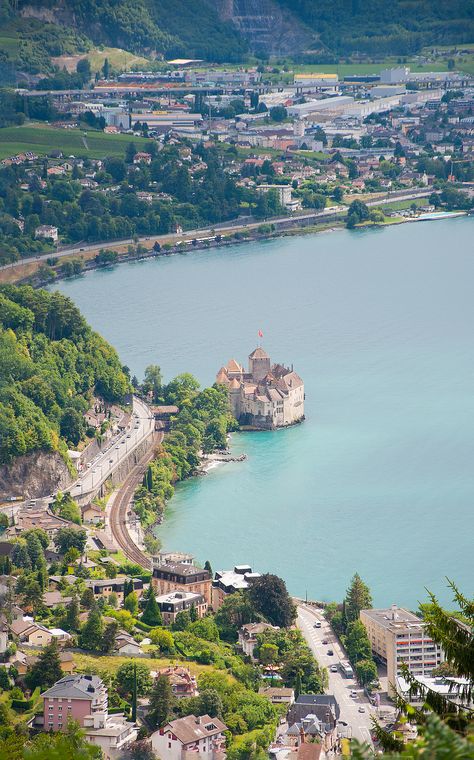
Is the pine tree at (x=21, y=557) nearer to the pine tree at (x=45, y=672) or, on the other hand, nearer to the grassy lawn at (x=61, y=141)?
the pine tree at (x=45, y=672)

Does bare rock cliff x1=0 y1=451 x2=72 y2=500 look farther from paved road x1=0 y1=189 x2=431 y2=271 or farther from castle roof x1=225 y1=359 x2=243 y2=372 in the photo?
paved road x1=0 y1=189 x2=431 y2=271

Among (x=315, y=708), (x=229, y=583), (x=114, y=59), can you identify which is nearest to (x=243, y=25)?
(x=114, y=59)

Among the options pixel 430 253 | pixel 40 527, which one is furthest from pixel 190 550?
pixel 430 253

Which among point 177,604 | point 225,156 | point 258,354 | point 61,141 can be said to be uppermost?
point 177,604

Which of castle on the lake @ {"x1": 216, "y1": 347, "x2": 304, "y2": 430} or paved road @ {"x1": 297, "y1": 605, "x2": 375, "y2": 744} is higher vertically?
paved road @ {"x1": 297, "y1": 605, "x2": 375, "y2": 744}

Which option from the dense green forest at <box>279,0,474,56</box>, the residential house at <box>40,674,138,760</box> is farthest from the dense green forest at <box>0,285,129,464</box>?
the dense green forest at <box>279,0,474,56</box>

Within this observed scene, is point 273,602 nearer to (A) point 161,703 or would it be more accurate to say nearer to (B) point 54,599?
(B) point 54,599
